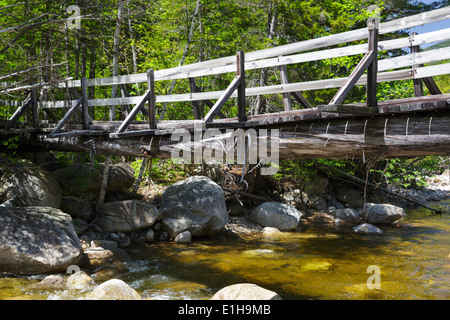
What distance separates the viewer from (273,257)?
27.7 ft

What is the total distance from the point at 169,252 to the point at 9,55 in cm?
634

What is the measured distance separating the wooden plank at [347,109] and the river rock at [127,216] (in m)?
6.94

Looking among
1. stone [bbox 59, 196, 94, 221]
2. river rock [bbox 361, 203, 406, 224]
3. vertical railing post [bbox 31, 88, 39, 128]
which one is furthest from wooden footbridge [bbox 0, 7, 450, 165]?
river rock [bbox 361, 203, 406, 224]

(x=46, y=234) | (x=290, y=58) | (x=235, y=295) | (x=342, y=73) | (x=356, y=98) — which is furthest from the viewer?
(x=342, y=73)

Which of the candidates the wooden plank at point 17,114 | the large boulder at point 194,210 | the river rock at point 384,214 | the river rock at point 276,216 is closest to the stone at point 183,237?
the large boulder at point 194,210

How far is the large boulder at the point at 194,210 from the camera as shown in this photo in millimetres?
9953

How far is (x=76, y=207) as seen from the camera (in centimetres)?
1012

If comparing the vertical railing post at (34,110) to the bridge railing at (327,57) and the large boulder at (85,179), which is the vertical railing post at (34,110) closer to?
Result: the bridge railing at (327,57)

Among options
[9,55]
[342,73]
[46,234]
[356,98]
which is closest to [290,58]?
[46,234]

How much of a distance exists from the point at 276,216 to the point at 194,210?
300 centimetres

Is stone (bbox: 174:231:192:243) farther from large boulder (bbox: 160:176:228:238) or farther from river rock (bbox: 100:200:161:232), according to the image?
river rock (bbox: 100:200:161:232)

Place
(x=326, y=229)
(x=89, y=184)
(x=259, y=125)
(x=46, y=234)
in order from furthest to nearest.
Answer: (x=326, y=229), (x=89, y=184), (x=46, y=234), (x=259, y=125)

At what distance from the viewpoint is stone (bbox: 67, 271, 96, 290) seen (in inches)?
236
